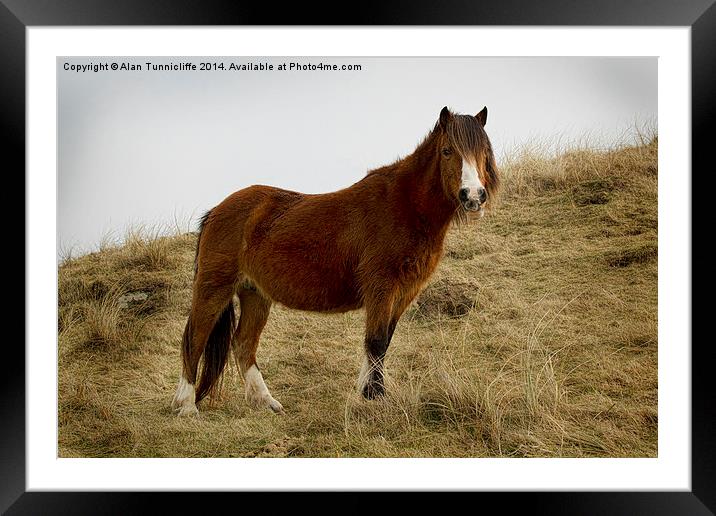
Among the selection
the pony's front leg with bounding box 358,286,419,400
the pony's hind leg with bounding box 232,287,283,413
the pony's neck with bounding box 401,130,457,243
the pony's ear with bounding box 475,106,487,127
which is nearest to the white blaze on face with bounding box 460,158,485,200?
the pony's neck with bounding box 401,130,457,243

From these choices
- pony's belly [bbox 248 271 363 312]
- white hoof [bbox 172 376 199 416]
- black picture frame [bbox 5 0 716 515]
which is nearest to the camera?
black picture frame [bbox 5 0 716 515]

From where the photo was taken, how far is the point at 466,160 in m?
4.03

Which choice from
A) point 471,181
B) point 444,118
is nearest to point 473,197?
point 471,181

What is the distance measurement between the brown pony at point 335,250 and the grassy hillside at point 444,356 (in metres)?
0.26

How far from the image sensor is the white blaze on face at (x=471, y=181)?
3.89 m

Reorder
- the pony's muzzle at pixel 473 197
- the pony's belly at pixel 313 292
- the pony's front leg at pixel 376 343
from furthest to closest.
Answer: the pony's belly at pixel 313 292, the pony's front leg at pixel 376 343, the pony's muzzle at pixel 473 197

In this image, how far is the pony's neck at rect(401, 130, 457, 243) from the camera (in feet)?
14.1

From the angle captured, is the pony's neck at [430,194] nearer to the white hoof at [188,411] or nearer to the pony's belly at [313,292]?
the pony's belly at [313,292]

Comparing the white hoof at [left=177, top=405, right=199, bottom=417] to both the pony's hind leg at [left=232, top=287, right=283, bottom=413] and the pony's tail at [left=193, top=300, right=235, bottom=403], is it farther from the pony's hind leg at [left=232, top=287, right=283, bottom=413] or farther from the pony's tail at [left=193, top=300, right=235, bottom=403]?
the pony's hind leg at [left=232, top=287, right=283, bottom=413]

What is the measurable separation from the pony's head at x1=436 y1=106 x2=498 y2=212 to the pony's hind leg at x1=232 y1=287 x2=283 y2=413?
184 cm

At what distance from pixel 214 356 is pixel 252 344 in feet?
1.04
